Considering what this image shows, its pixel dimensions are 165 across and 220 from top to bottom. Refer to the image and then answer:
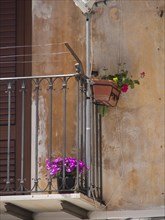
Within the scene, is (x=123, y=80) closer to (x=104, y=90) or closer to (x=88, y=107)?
(x=104, y=90)

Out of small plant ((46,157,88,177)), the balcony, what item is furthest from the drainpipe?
small plant ((46,157,88,177))

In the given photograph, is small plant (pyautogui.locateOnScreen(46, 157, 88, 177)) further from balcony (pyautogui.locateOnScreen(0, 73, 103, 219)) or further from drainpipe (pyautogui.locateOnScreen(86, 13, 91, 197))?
drainpipe (pyautogui.locateOnScreen(86, 13, 91, 197))

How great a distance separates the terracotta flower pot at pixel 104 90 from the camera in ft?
33.9

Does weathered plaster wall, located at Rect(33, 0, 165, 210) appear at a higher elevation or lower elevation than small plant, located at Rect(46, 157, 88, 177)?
higher

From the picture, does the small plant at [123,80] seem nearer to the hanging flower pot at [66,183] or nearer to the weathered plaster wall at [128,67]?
the weathered plaster wall at [128,67]

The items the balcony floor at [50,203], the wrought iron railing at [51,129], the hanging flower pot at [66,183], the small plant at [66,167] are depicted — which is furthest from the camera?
the wrought iron railing at [51,129]

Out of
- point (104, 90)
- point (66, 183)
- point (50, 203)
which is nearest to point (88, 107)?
point (104, 90)

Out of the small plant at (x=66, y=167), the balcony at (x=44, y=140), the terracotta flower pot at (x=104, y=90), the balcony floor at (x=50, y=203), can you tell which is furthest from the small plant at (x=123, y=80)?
the balcony floor at (x=50, y=203)

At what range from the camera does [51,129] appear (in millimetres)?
10359

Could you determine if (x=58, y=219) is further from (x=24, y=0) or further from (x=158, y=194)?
(x=24, y=0)

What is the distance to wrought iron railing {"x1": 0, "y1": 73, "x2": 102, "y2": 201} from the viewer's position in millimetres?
10227

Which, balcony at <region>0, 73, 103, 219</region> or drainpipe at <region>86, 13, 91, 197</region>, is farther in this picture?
drainpipe at <region>86, 13, 91, 197</region>

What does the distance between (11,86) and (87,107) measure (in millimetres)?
964

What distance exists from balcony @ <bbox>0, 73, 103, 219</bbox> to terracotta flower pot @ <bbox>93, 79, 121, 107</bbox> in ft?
0.36
